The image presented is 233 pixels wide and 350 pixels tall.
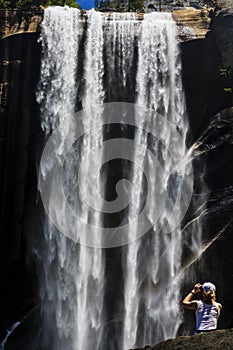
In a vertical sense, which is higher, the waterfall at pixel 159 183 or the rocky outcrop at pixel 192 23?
the rocky outcrop at pixel 192 23

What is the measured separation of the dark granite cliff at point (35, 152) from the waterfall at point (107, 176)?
0.59 meters

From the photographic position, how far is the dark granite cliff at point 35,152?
60.1ft

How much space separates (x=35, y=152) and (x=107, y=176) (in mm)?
3541

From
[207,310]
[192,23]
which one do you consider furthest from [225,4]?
[207,310]

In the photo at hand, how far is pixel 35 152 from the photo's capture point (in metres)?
20.8

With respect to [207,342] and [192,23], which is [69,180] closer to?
[192,23]

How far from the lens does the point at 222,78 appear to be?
21.2m

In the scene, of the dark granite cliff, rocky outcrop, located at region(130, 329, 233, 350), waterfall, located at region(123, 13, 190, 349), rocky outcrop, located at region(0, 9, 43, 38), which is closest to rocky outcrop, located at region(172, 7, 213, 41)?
the dark granite cliff

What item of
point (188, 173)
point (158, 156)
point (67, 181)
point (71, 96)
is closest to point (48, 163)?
point (67, 181)

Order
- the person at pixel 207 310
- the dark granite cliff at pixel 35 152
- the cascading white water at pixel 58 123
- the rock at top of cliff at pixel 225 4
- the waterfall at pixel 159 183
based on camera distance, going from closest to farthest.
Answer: the person at pixel 207 310, the waterfall at pixel 159 183, the cascading white water at pixel 58 123, the dark granite cliff at pixel 35 152, the rock at top of cliff at pixel 225 4

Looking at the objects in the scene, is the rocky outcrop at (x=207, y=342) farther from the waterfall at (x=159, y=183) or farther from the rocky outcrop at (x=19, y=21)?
the rocky outcrop at (x=19, y=21)

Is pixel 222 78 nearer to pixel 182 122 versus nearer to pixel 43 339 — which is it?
pixel 182 122

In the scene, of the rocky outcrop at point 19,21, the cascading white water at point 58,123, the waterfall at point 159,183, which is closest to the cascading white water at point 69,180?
the cascading white water at point 58,123

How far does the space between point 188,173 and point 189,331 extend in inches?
261
